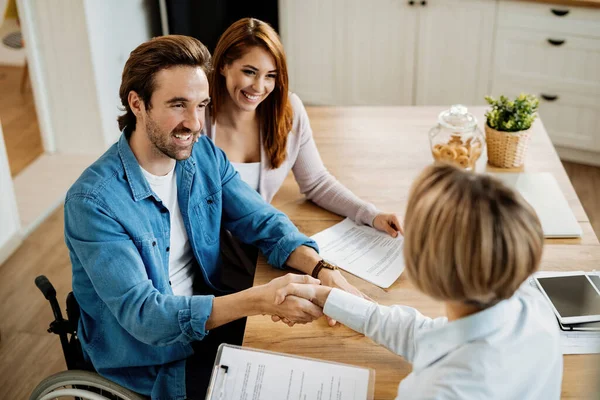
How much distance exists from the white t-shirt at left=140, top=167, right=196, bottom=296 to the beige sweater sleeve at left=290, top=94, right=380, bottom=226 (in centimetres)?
42

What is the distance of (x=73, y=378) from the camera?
64.5 inches

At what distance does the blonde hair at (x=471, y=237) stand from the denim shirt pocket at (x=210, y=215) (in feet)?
2.64

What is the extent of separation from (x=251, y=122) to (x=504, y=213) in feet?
3.98

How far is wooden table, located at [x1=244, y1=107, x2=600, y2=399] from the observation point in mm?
1470

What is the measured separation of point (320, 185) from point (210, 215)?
0.38 m

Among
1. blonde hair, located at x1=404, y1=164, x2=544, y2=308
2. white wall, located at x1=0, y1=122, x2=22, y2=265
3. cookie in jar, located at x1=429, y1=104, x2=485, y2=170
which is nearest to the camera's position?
blonde hair, located at x1=404, y1=164, x2=544, y2=308

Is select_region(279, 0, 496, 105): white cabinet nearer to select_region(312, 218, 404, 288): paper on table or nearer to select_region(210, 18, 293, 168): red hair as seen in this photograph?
select_region(210, 18, 293, 168): red hair

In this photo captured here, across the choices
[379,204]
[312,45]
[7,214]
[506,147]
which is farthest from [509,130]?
[312,45]

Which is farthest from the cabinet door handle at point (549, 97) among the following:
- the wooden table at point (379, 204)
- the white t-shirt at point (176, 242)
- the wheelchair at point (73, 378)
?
the wheelchair at point (73, 378)

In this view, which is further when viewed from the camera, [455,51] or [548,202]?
[455,51]

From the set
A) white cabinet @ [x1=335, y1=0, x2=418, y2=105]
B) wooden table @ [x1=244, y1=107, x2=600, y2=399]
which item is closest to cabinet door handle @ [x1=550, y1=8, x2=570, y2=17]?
white cabinet @ [x1=335, y1=0, x2=418, y2=105]

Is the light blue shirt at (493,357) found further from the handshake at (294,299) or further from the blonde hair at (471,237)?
the handshake at (294,299)

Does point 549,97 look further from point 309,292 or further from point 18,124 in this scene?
point 18,124

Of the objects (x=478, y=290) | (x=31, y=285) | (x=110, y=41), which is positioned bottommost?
(x=31, y=285)
